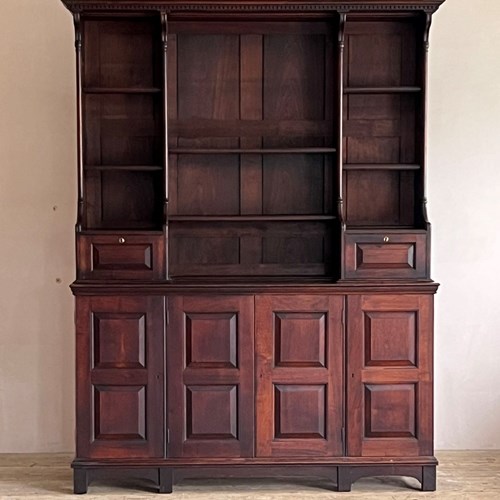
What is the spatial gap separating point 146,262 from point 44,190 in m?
0.95

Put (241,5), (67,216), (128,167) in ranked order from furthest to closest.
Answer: (67,216) → (128,167) → (241,5)

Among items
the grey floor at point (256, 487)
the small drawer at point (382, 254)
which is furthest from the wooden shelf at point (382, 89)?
the grey floor at point (256, 487)

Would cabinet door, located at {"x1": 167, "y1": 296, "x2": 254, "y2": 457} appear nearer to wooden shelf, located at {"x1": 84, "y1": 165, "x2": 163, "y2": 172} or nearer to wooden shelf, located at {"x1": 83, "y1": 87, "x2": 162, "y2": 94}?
wooden shelf, located at {"x1": 84, "y1": 165, "x2": 163, "y2": 172}

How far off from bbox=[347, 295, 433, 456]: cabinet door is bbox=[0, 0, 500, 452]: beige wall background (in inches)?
28.1

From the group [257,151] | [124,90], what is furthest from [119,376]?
[124,90]

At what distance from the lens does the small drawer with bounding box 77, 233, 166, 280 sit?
4.00 m

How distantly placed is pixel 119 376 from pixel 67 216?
109 centimetres

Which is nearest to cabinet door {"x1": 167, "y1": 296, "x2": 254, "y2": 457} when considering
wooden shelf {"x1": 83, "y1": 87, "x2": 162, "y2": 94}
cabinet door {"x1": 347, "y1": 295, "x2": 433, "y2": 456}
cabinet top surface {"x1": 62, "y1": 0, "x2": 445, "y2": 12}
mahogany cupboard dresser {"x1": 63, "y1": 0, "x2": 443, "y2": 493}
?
mahogany cupboard dresser {"x1": 63, "y1": 0, "x2": 443, "y2": 493}

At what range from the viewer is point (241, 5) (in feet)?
13.0

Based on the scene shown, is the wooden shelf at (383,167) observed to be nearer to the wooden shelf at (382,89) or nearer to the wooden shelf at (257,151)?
the wooden shelf at (257,151)

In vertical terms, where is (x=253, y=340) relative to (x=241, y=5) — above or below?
below

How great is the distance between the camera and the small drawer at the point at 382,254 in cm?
402

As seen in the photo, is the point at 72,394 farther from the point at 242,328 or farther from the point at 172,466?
the point at 242,328

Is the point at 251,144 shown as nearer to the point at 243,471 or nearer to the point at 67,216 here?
the point at 67,216
